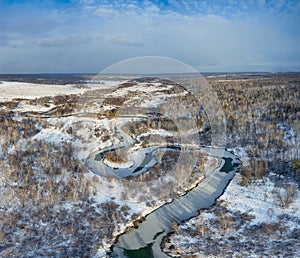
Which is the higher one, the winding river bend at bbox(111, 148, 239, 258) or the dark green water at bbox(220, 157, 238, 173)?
the dark green water at bbox(220, 157, 238, 173)

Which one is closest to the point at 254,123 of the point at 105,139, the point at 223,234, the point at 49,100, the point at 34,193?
the point at 105,139

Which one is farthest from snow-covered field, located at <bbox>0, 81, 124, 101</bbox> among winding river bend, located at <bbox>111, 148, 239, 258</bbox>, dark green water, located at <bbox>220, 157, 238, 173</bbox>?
winding river bend, located at <bbox>111, 148, 239, 258</bbox>

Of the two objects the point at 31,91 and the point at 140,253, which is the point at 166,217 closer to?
the point at 140,253

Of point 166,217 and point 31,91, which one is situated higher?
point 31,91

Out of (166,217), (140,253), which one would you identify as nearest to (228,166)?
(166,217)

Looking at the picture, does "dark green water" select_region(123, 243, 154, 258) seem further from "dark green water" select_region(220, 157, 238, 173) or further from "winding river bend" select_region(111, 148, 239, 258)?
"dark green water" select_region(220, 157, 238, 173)

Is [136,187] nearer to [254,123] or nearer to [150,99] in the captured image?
[254,123]

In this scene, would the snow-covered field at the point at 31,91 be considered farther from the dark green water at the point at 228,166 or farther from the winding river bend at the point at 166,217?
the winding river bend at the point at 166,217

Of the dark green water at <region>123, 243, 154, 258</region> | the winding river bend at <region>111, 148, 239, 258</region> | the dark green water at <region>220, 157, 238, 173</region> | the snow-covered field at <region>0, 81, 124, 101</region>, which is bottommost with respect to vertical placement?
the dark green water at <region>123, 243, 154, 258</region>
